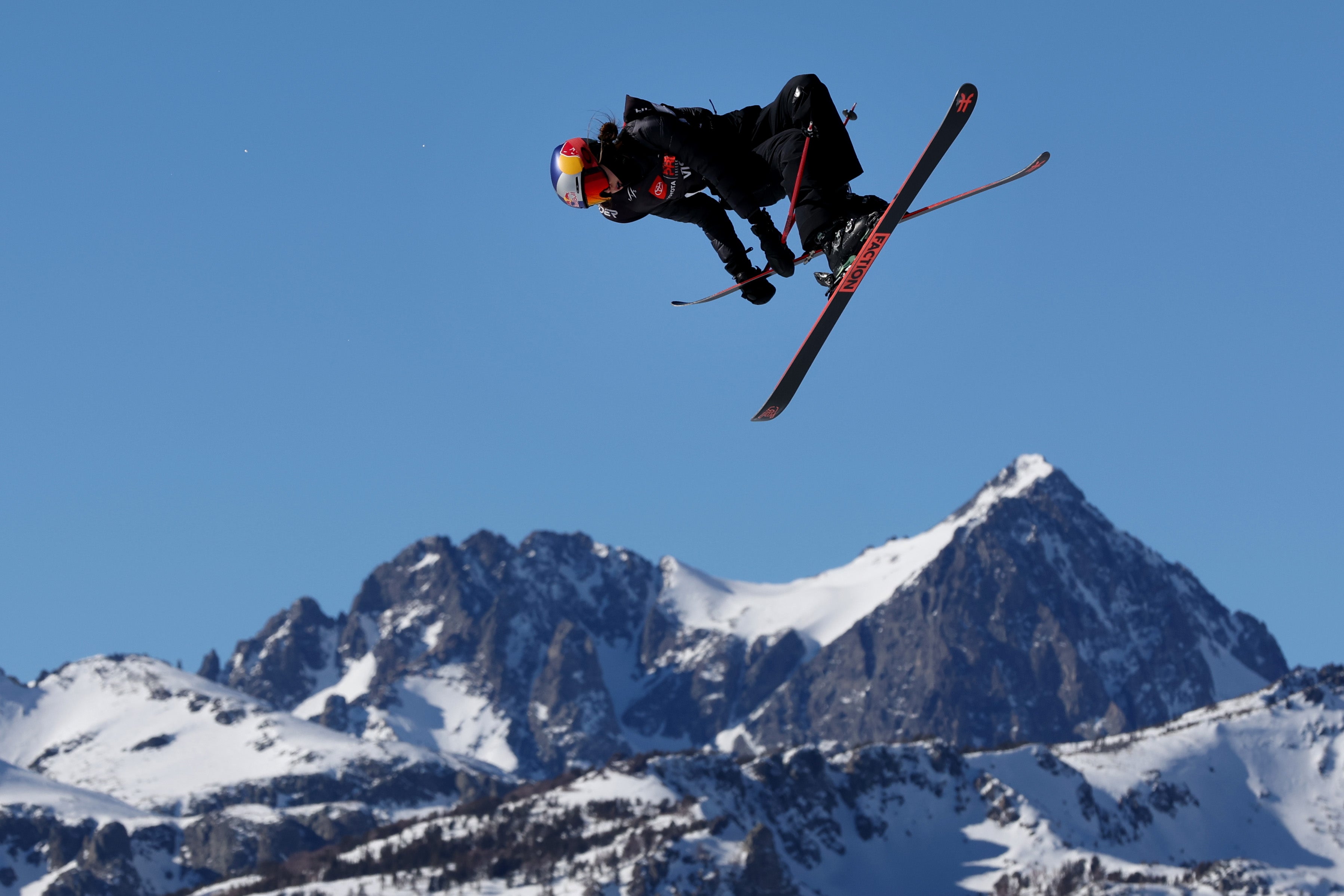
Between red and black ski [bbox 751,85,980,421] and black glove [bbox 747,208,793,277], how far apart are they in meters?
0.56

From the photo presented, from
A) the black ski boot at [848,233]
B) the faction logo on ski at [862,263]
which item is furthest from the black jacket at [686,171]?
the faction logo on ski at [862,263]

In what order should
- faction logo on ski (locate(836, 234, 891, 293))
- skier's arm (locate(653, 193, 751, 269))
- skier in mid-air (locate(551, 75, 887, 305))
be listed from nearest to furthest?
faction logo on ski (locate(836, 234, 891, 293)) → skier in mid-air (locate(551, 75, 887, 305)) → skier's arm (locate(653, 193, 751, 269))

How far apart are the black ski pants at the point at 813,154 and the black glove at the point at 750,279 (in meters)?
1.04

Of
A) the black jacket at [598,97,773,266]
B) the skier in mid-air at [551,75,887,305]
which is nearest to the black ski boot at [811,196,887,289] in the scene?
the skier in mid-air at [551,75,887,305]

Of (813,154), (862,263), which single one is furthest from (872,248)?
(813,154)

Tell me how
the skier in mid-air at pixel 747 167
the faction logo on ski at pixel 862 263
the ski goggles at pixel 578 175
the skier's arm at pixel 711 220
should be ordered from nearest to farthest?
the faction logo on ski at pixel 862 263, the skier in mid-air at pixel 747 167, the ski goggles at pixel 578 175, the skier's arm at pixel 711 220

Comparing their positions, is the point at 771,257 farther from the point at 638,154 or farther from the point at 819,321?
the point at 638,154

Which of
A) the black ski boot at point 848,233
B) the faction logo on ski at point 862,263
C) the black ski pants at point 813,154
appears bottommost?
the faction logo on ski at point 862,263

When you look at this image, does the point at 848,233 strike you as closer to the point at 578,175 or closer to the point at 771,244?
the point at 771,244

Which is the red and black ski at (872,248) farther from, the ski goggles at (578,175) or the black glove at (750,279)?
the ski goggles at (578,175)

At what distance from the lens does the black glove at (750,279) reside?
1756cm

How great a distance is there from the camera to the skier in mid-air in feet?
53.6

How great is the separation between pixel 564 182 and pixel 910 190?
3.72 metres

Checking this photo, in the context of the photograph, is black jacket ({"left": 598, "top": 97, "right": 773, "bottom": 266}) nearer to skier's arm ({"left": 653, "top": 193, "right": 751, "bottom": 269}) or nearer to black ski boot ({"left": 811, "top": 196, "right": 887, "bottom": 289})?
skier's arm ({"left": 653, "top": 193, "right": 751, "bottom": 269})
